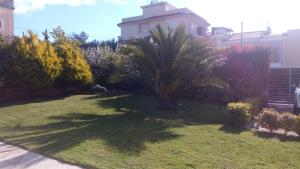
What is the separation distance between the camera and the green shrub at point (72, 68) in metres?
17.8

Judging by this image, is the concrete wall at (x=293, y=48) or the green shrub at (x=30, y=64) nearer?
the green shrub at (x=30, y=64)

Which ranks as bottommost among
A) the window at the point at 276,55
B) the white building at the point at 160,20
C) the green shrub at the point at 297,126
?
the green shrub at the point at 297,126

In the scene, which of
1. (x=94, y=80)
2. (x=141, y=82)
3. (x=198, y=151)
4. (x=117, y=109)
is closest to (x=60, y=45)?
(x=94, y=80)

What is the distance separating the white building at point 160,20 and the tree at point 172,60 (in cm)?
2422

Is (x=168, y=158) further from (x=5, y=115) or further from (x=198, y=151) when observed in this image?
(x=5, y=115)

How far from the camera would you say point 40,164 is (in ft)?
21.5

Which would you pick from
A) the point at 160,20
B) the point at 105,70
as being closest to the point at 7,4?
the point at 105,70

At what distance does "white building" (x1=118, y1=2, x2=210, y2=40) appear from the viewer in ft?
128

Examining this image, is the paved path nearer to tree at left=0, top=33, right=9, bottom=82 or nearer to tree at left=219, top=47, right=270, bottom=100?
tree at left=0, top=33, right=9, bottom=82

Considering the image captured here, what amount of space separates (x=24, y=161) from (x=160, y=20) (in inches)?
1354

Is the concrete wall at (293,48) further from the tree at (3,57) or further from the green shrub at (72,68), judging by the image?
the tree at (3,57)

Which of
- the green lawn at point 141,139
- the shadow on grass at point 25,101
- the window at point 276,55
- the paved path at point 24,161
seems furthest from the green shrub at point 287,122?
the window at point 276,55

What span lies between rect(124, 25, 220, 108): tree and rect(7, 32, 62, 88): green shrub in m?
4.61

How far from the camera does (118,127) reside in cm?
981
